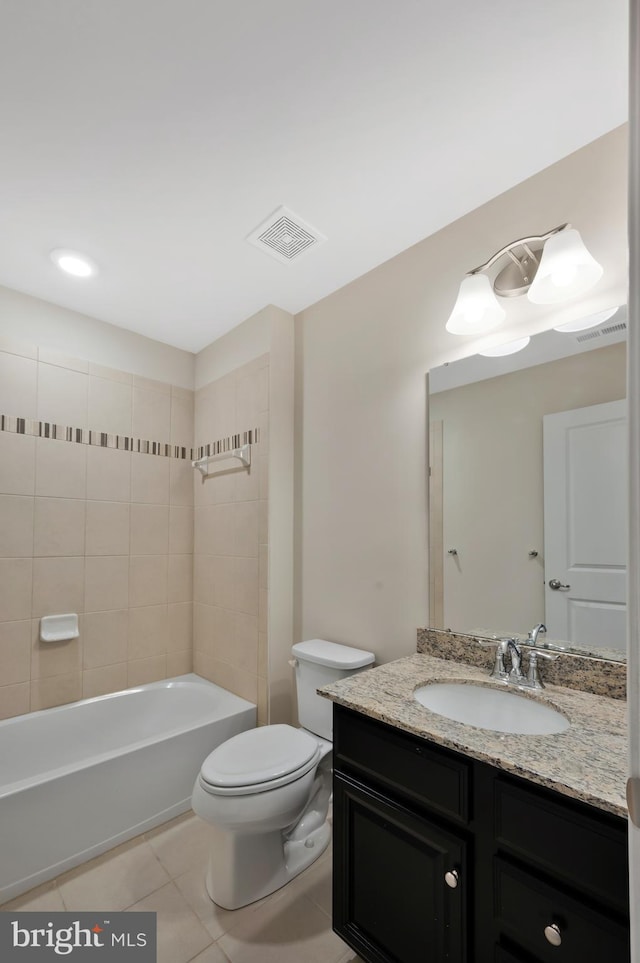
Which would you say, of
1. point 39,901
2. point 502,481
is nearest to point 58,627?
point 39,901

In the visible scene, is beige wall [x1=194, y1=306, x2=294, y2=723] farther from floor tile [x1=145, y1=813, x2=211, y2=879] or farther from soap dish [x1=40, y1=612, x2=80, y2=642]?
soap dish [x1=40, y1=612, x2=80, y2=642]

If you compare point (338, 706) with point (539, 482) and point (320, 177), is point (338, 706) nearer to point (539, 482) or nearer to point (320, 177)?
point (539, 482)

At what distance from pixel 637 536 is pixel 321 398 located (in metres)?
1.97

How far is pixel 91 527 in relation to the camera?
254cm

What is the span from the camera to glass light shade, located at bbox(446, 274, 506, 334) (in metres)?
1.60

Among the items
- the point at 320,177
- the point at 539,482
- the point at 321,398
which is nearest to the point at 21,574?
the point at 321,398

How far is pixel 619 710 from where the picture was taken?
1.22m

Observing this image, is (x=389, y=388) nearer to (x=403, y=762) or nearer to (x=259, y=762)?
(x=403, y=762)

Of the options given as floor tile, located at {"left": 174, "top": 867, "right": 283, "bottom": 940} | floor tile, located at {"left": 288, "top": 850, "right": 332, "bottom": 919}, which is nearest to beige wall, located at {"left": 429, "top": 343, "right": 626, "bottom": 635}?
floor tile, located at {"left": 288, "top": 850, "right": 332, "bottom": 919}

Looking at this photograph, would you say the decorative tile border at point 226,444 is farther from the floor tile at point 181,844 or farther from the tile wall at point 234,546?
the floor tile at point 181,844

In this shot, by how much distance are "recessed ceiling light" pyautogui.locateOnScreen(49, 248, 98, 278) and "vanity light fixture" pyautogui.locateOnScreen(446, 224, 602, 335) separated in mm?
1633

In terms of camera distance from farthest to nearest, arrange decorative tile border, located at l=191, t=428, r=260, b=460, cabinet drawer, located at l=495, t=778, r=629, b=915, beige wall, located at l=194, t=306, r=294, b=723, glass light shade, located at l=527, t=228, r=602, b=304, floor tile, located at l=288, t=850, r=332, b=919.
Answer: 1. decorative tile border, located at l=191, t=428, r=260, b=460
2. beige wall, located at l=194, t=306, r=294, b=723
3. floor tile, located at l=288, t=850, r=332, b=919
4. glass light shade, located at l=527, t=228, r=602, b=304
5. cabinet drawer, located at l=495, t=778, r=629, b=915

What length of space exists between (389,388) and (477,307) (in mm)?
517

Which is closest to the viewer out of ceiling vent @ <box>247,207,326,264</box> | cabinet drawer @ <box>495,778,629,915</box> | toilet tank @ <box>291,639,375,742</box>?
cabinet drawer @ <box>495,778,629,915</box>
